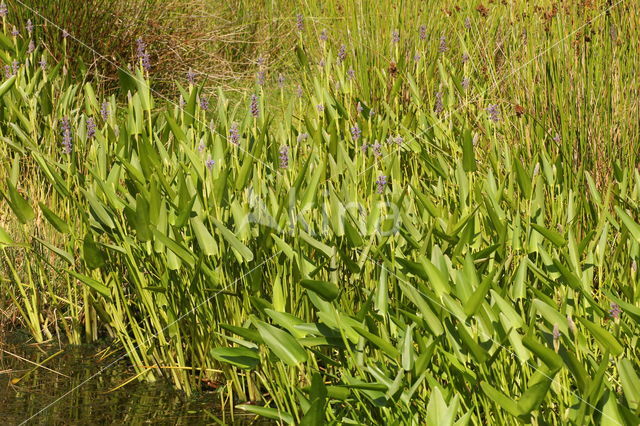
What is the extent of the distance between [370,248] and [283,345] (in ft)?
1.24

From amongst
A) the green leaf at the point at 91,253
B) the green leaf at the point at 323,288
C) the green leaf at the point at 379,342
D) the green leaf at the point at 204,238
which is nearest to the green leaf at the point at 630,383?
the green leaf at the point at 379,342

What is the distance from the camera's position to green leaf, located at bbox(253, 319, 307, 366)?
61.7 inches

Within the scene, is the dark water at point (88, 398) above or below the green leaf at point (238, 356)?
below

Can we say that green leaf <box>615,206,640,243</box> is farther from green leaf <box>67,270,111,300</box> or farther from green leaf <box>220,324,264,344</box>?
green leaf <box>67,270,111,300</box>

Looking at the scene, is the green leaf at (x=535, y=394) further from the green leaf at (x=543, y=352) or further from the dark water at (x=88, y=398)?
the dark water at (x=88, y=398)

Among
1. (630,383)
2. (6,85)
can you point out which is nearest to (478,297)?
(630,383)

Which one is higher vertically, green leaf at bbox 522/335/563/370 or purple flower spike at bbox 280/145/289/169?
purple flower spike at bbox 280/145/289/169

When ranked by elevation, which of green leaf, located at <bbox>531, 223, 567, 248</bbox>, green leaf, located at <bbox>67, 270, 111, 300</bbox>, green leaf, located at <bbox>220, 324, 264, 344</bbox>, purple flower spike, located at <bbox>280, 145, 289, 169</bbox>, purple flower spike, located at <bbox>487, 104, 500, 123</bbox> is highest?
purple flower spike, located at <bbox>280, 145, 289, 169</bbox>

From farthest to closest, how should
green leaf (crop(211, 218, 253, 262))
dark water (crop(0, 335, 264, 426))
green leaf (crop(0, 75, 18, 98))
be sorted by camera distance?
green leaf (crop(0, 75, 18, 98))
dark water (crop(0, 335, 264, 426))
green leaf (crop(211, 218, 253, 262))

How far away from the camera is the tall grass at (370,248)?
1.53 meters

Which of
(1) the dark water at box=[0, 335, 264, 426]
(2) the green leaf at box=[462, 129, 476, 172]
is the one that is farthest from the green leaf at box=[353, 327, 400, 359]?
(2) the green leaf at box=[462, 129, 476, 172]

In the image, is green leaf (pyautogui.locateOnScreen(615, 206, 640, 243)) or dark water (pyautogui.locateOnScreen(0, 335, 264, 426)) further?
dark water (pyautogui.locateOnScreen(0, 335, 264, 426))

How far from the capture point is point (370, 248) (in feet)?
6.12

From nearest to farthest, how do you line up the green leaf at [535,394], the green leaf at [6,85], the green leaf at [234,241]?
1. the green leaf at [535,394]
2. the green leaf at [234,241]
3. the green leaf at [6,85]
